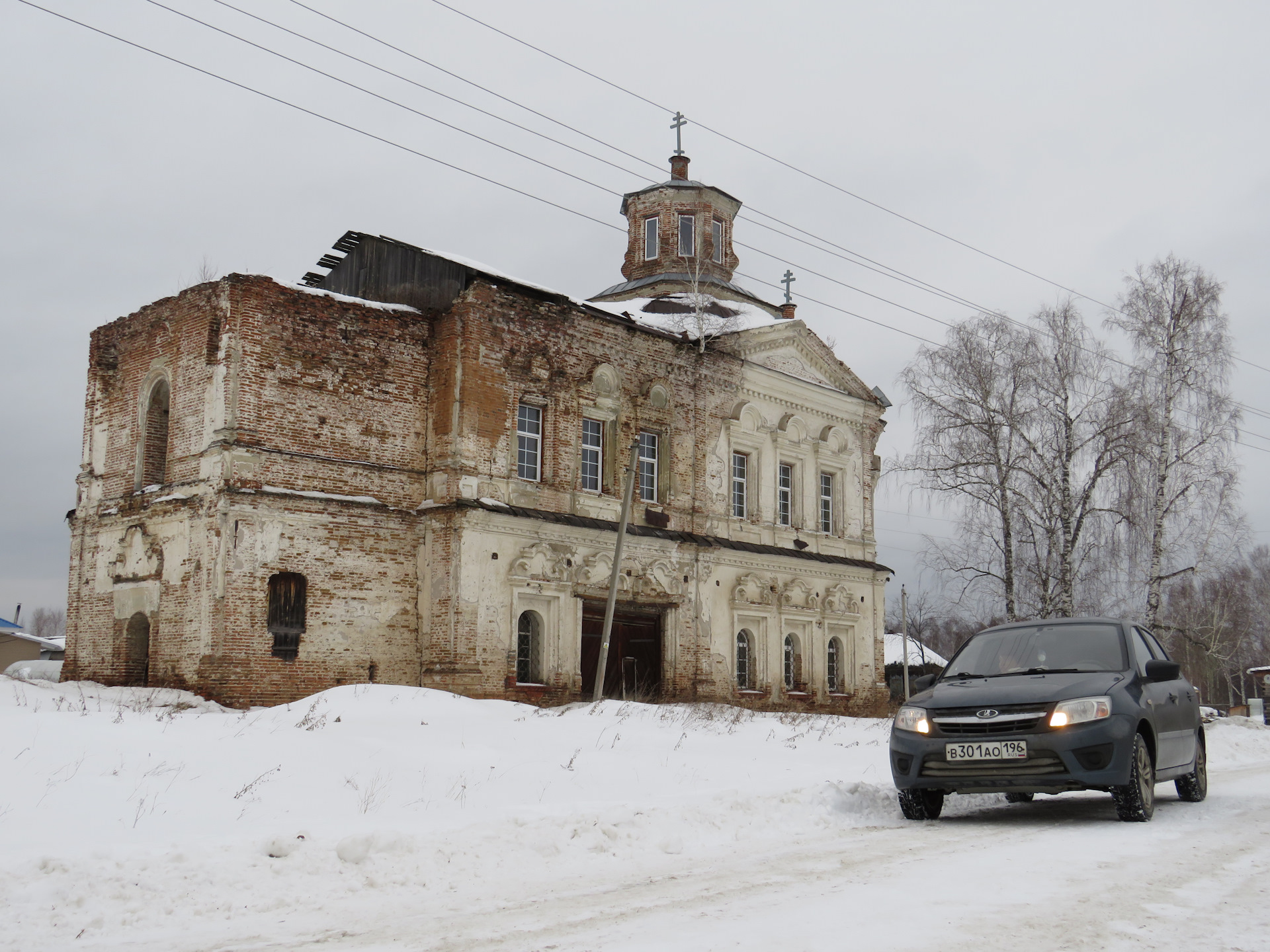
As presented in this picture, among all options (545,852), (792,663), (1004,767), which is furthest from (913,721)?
(792,663)

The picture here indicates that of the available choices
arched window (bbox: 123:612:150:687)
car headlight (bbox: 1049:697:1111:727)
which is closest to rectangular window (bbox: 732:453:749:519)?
arched window (bbox: 123:612:150:687)

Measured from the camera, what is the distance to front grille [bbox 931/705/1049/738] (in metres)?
8.55

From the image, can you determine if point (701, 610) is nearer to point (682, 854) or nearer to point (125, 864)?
point (682, 854)

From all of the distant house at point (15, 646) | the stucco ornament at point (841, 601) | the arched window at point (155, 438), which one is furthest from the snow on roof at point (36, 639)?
the stucco ornament at point (841, 601)

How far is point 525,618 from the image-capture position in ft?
73.1

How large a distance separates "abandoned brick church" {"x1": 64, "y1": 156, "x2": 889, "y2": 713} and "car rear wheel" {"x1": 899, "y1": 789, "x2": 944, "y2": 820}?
12.3m

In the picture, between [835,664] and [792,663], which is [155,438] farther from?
[835,664]

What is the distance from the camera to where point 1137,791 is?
27.9ft

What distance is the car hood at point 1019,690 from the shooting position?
866cm

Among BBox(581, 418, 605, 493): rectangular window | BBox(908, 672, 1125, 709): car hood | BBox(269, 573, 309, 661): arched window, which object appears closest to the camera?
BBox(908, 672, 1125, 709): car hood

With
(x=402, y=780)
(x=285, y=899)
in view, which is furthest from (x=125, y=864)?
(x=402, y=780)

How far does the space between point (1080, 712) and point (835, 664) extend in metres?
21.1

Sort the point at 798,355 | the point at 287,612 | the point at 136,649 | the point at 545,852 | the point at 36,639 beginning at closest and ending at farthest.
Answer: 1. the point at 545,852
2. the point at 287,612
3. the point at 136,649
4. the point at 798,355
5. the point at 36,639

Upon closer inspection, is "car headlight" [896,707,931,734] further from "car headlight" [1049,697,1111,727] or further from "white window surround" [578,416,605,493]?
"white window surround" [578,416,605,493]
